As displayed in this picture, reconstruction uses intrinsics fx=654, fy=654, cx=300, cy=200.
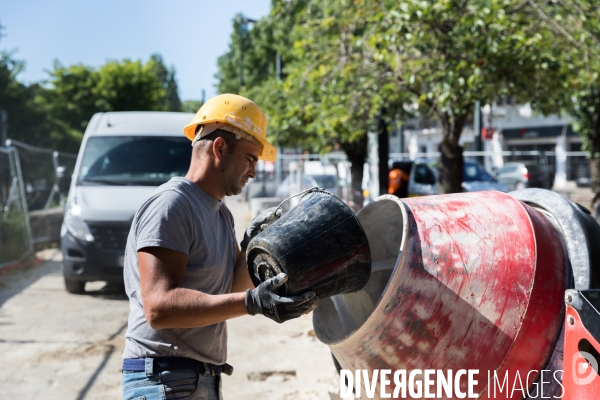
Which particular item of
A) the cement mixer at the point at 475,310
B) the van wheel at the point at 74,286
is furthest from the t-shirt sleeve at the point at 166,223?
the van wheel at the point at 74,286

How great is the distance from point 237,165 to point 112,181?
629 cm

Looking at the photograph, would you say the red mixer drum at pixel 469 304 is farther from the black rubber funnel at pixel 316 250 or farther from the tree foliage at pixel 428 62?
the tree foliage at pixel 428 62

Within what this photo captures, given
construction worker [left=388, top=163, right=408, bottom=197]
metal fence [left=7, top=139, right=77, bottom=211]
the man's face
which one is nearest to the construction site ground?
the man's face

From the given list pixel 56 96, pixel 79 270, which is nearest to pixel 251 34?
pixel 56 96

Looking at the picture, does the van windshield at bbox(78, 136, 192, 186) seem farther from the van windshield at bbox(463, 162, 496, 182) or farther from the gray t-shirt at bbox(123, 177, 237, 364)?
the van windshield at bbox(463, 162, 496, 182)

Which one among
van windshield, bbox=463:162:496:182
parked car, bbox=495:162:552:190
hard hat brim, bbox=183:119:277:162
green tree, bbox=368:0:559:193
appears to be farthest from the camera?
parked car, bbox=495:162:552:190

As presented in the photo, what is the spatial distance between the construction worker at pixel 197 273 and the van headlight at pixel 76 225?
5.65m

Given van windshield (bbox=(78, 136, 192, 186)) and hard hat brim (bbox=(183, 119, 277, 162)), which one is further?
van windshield (bbox=(78, 136, 192, 186))

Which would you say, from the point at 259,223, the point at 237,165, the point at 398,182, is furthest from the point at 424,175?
the point at 237,165

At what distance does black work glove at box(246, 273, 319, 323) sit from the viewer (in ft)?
6.62

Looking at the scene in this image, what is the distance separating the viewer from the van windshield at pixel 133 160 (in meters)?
8.38

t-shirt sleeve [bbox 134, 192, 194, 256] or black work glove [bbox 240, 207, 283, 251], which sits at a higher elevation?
t-shirt sleeve [bbox 134, 192, 194, 256]

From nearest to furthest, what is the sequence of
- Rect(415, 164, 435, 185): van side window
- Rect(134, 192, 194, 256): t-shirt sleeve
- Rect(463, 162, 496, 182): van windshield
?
Rect(134, 192, 194, 256): t-shirt sleeve, Rect(415, 164, 435, 185): van side window, Rect(463, 162, 496, 182): van windshield

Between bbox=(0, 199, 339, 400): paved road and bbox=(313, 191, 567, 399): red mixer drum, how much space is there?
191 cm
